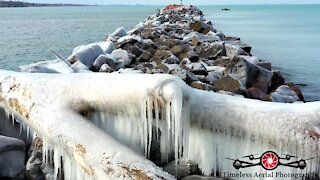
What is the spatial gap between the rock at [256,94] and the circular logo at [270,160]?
325 centimetres

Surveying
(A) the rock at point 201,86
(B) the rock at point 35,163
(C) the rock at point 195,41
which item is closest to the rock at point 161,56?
(C) the rock at point 195,41

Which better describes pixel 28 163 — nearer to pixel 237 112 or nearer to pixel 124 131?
pixel 124 131

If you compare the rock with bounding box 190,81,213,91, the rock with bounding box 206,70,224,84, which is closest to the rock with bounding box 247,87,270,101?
the rock with bounding box 190,81,213,91

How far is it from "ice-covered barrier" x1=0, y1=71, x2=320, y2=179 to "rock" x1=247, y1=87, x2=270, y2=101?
124 inches

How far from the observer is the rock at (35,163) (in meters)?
4.16

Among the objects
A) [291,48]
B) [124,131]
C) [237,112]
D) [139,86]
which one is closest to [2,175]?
[124,131]

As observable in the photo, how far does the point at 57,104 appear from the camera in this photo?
154 inches

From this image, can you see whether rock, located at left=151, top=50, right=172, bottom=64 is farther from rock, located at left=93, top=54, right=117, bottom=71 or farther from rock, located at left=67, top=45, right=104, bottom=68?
rock, located at left=67, top=45, right=104, bottom=68

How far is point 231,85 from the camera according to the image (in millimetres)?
6395

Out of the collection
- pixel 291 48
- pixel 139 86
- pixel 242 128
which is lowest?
pixel 291 48

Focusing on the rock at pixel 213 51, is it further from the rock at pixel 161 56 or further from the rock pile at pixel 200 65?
the rock at pixel 161 56

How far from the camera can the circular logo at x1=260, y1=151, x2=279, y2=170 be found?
3.34 meters

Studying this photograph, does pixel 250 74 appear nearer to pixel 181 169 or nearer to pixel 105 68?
pixel 105 68

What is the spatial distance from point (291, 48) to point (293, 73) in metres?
7.38
